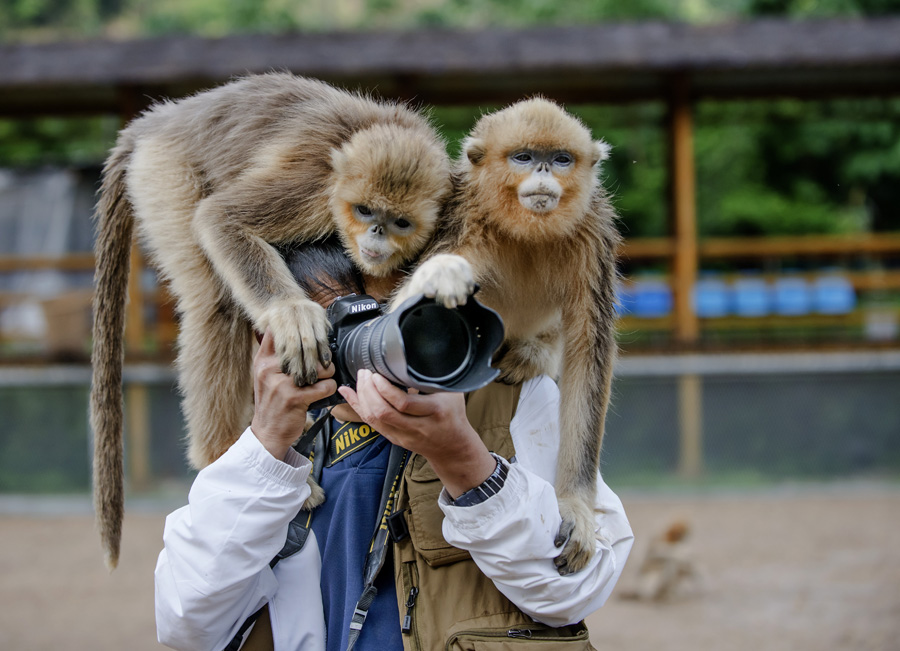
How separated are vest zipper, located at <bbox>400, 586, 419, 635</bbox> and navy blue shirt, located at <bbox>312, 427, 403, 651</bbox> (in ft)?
0.29

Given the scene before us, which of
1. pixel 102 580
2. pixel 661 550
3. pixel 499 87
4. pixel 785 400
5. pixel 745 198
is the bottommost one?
pixel 102 580

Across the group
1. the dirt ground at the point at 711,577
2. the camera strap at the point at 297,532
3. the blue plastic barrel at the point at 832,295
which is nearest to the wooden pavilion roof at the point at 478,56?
the blue plastic barrel at the point at 832,295

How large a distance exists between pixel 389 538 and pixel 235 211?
1.12 metres

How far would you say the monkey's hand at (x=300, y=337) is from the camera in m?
1.85

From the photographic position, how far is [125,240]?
2906 mm

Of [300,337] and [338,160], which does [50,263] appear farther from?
[300,337]

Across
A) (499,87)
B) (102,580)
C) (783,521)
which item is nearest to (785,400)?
(783,521)

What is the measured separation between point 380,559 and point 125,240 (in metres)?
1.59

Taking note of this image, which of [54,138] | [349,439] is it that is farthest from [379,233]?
[54,138]

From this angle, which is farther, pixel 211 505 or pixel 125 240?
pixel 125 240

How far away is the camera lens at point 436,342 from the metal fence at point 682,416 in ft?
23.1

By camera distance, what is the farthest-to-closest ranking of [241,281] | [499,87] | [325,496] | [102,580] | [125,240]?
[499,87] < [102,580] < [125,240] < [241,281] < [325,496]

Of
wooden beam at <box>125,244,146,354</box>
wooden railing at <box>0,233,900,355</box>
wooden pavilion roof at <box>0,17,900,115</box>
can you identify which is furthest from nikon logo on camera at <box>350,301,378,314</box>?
wooden beam at <box>125,244,146,354</box>

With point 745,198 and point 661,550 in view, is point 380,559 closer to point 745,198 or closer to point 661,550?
point 661,550
